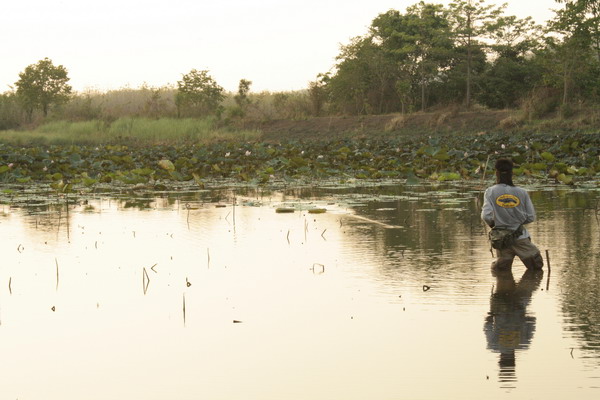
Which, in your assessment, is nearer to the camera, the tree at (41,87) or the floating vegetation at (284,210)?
the floating vegetation at (284,210)

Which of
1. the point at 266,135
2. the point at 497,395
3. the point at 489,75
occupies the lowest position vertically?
the point at 497,395

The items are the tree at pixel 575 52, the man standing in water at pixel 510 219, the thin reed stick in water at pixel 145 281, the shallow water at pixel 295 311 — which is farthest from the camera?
the tree at pixel 575 52

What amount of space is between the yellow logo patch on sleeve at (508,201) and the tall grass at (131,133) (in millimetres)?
29381

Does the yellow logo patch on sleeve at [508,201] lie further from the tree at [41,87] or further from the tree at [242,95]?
the tree at [41,87]

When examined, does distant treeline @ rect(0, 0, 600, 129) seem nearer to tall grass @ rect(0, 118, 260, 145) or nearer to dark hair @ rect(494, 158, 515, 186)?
tall grass @ rect(0, 118, 260, 145)

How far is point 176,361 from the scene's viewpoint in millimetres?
5594

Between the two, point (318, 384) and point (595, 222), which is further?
point (595, 222)

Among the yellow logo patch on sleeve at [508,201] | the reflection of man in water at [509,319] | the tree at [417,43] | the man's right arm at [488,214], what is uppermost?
the tree at [417,43]

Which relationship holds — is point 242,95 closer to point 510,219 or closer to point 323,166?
point 323,166

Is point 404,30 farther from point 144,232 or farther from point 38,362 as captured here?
point 38,362

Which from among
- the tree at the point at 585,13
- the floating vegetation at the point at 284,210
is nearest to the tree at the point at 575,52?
the tree at the point at 585,13

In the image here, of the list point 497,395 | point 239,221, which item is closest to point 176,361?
point 497,395

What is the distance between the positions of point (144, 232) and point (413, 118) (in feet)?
98.4

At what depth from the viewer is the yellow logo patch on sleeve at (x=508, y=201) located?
8.36m
